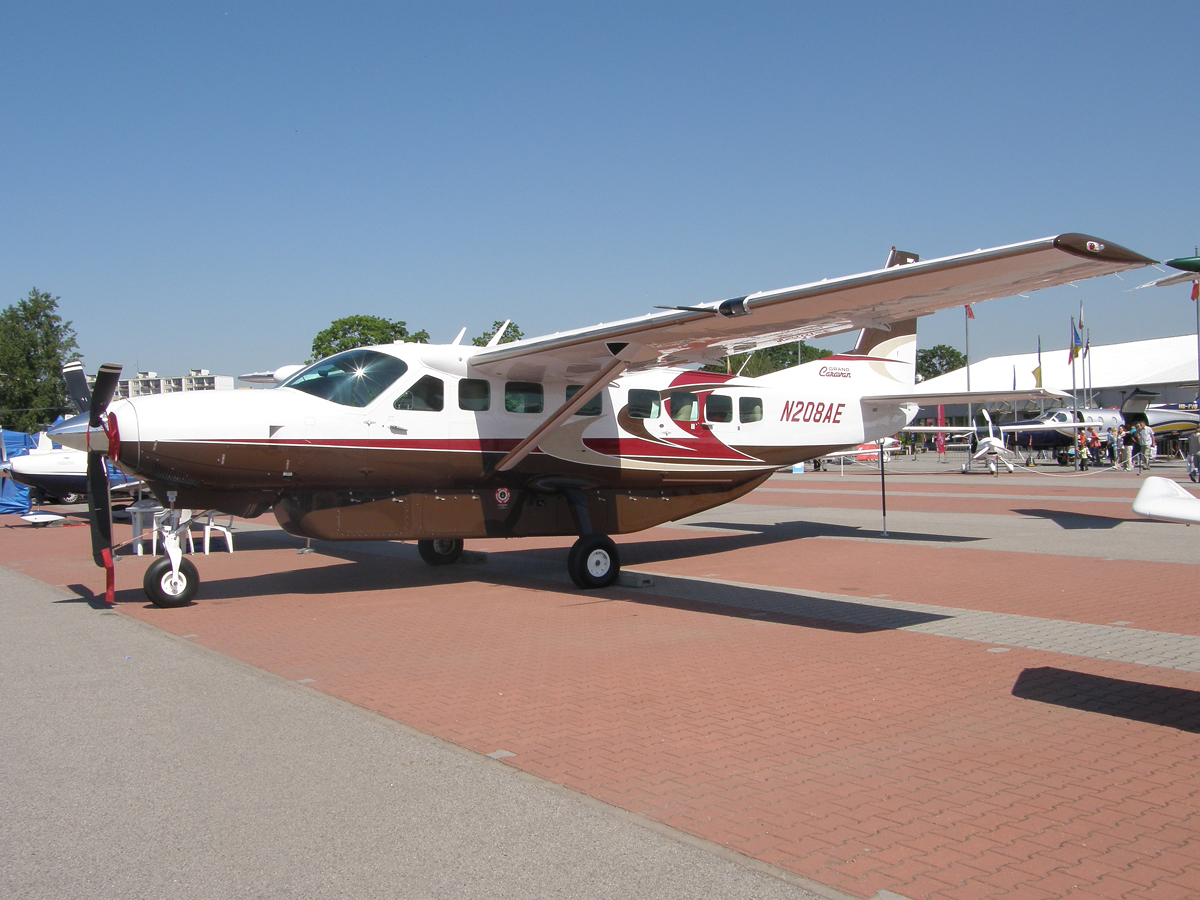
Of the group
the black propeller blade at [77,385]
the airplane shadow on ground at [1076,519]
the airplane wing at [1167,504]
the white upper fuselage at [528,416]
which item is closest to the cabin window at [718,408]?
the white upper fuselage at [528,416]

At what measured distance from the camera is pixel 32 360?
69062 millimetres

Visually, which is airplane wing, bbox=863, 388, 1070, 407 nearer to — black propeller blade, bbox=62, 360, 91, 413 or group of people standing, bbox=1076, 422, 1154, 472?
black propeller blade, bbox=62, 360, 91, 413

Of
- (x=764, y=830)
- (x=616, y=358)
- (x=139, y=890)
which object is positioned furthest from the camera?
(x=616, y=358)

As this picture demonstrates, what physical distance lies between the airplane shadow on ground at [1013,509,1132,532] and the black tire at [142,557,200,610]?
14067mm

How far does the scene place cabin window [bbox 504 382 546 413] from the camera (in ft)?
34.9

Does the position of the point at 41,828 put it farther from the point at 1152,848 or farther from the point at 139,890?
the point at 1152,848

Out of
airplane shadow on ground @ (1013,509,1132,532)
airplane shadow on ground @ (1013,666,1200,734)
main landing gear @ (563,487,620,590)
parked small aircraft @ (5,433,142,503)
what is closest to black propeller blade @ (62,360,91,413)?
main landing gear @ (563,487,620,590)

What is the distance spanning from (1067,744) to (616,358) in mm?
5707

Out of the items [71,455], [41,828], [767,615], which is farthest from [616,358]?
[71,455]

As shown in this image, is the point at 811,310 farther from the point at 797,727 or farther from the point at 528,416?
the point at 528,416

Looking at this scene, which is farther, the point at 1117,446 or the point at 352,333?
the point at 352,333

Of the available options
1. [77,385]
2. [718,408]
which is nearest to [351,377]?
[77,385]

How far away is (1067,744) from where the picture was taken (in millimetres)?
4707

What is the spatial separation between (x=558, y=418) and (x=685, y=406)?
9.06 feet
